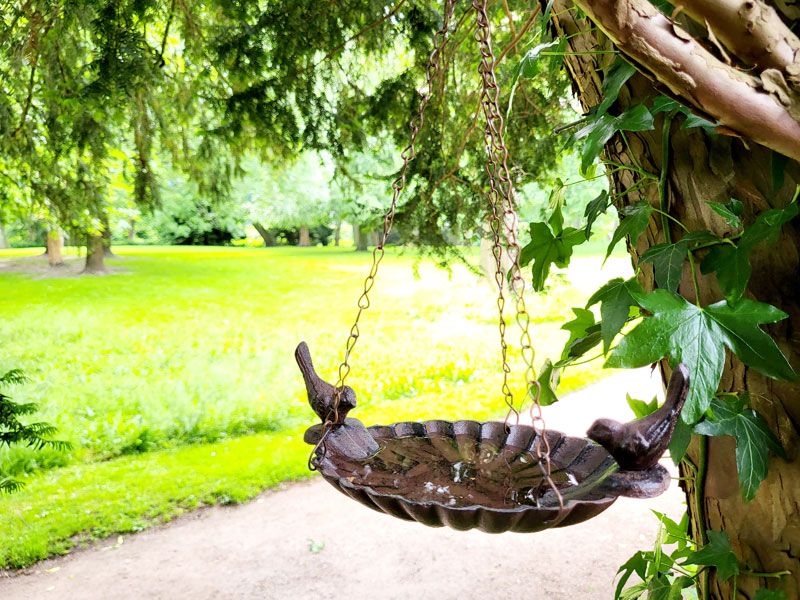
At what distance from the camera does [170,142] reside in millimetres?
4207

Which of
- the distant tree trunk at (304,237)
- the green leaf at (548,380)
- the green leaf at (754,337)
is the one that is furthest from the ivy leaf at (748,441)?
the distant tree trunk at (304,237)

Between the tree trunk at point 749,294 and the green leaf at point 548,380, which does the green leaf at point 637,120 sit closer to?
the tree trunk at point 749,294

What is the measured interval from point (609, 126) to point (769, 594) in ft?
2.65

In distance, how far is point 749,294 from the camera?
1.11m

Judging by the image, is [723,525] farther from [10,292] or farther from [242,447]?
[10,292]

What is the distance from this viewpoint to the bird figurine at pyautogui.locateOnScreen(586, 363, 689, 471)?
1.04 m

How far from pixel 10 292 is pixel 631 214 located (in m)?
12.1

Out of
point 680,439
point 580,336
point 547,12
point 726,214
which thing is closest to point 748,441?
point 680,439

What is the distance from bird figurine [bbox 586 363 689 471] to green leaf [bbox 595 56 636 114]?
466mm

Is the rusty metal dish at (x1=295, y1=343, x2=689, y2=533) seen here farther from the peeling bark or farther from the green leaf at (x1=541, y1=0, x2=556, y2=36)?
the green leaf at (x1=541, y1=0, x2=556, y2=36)

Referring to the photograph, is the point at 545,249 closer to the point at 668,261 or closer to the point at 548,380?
the point at 548,380

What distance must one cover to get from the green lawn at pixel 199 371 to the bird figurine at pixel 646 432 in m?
3.04

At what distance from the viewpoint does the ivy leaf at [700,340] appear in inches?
38.1

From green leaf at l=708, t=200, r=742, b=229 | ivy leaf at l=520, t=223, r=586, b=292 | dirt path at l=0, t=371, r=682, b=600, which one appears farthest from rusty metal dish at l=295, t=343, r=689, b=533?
dirt path at l=0, t=371, r=682, b=600
